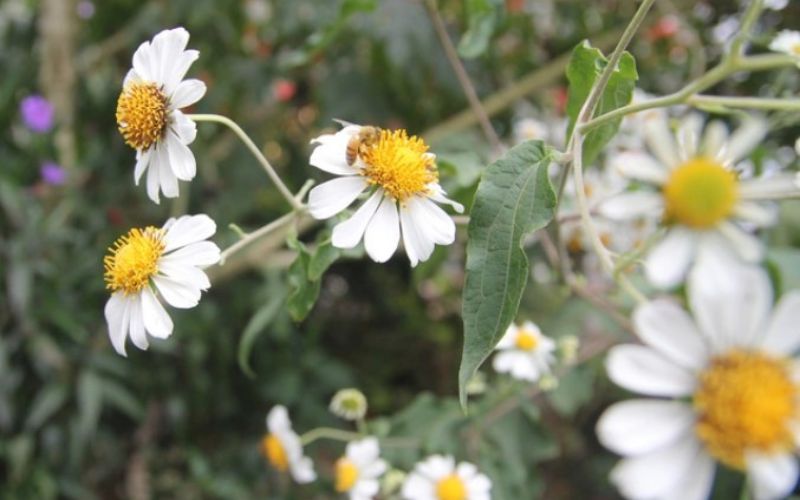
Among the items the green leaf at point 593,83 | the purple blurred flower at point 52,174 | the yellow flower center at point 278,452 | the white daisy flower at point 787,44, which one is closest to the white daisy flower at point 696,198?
the green leaf at point 593,83

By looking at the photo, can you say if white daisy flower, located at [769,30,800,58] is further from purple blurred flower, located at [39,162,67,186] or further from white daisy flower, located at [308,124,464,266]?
purple blurred flower, located at [39,162,67,186]

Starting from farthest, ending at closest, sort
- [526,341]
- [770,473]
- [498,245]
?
[526,341]
[498,245]
[770,473]

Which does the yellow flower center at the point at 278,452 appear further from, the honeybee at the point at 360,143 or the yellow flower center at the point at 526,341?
the honeybee at the point at 360,143

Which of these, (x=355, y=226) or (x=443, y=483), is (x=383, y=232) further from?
(x=443, y=483)

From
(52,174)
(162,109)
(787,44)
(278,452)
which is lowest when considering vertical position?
(278,452)

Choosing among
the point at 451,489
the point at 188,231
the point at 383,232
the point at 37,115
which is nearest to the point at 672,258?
the point at 383,232
